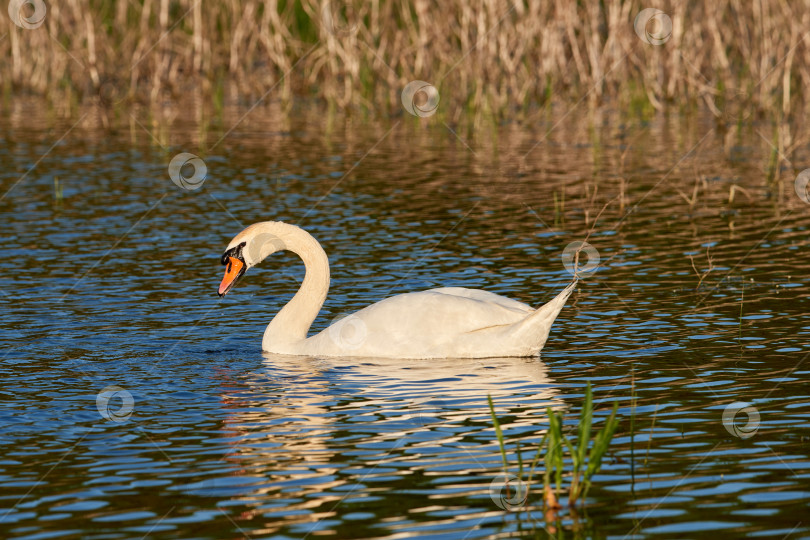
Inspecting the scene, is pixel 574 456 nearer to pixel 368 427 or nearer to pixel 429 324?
pixel 368 427

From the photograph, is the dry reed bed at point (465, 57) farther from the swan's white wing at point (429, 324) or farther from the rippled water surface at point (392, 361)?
the swan's white wing at point (429, 324)

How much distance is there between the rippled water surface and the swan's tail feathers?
0.57 feet

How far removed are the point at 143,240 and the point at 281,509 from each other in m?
8.88

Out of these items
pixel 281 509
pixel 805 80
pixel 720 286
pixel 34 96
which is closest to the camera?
pixel 281 509

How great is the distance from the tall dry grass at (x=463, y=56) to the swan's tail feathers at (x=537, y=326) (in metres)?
11.1

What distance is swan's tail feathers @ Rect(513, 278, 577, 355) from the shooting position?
9.48 metres

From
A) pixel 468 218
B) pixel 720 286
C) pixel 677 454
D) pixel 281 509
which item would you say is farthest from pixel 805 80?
pixel 281 509

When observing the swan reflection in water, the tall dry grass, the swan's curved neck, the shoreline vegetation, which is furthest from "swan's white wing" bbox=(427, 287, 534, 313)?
the tall dry grass

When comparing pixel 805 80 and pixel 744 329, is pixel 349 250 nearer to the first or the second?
pixel 744 329

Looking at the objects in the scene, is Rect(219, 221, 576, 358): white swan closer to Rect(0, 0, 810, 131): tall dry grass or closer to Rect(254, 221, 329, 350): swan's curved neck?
Rect(254, 221, 329, 350): swan's curved neck

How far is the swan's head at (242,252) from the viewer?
420 inches

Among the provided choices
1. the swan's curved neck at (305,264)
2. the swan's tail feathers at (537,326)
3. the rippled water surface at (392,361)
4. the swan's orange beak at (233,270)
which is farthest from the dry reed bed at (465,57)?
the swan's orange beak at (233,270)

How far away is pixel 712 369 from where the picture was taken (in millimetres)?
9336

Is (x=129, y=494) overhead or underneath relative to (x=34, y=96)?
underneath
